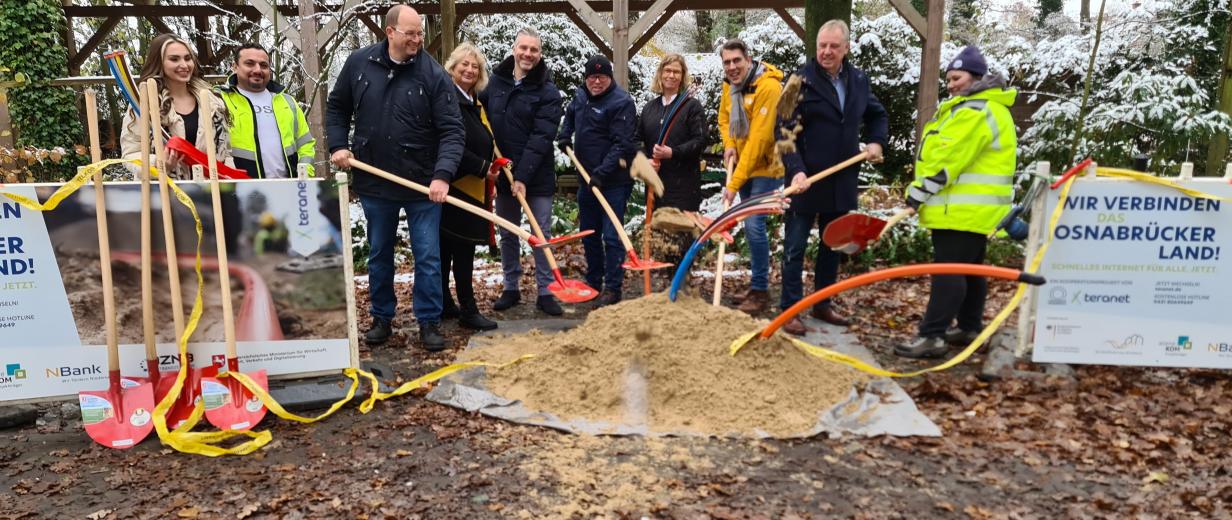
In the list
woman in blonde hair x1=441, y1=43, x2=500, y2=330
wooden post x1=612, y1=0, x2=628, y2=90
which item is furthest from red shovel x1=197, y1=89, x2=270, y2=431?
wooden post x1=612, y1=0, x2=628, y2=90

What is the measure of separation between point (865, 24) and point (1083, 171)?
22.9 ft

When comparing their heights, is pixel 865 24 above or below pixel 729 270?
above

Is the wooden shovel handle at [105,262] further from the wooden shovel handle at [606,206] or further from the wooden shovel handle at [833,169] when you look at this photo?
the wooden shovel handle at [833,169]

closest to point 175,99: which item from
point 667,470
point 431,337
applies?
point 431,337

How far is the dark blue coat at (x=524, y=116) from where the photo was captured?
5051 mm

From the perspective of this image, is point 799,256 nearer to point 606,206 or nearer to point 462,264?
point 606,206

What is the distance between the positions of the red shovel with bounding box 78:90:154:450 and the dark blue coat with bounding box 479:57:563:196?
221 cm

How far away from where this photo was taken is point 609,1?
35.9 ft

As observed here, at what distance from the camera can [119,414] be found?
344 centimetres

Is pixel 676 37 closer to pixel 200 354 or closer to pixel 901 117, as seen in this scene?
pixel 901 117

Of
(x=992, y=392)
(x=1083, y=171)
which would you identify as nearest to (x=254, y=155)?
(x=992, y=392)

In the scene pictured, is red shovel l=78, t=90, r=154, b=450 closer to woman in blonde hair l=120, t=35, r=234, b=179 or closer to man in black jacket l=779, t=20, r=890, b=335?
woman in blonde hair l=120, t=35, r=234, b=179

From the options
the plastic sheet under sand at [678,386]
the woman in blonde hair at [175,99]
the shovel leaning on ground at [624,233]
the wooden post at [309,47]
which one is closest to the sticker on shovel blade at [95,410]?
the woman in blonde hair at [175,99]

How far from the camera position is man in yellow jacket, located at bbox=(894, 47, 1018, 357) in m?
3.93
